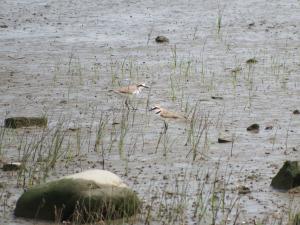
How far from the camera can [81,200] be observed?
823 cm

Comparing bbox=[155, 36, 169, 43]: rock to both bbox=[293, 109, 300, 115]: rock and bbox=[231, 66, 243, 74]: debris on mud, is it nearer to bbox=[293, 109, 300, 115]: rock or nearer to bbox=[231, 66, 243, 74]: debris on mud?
bbox=[231, 66, 243, 74]: debris on mud

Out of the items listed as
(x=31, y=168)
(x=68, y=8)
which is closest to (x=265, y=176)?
(x=31, y=168)

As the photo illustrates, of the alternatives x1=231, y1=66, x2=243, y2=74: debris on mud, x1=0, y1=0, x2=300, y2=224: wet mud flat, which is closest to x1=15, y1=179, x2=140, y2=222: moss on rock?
x1=0, y1=0, x2=300, y2=224: wet mud flat

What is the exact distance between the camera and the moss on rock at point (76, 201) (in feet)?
26.8

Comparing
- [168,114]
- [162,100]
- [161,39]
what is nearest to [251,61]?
[161,39]

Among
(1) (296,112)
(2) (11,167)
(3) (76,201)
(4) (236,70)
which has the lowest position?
(2) (11,167)

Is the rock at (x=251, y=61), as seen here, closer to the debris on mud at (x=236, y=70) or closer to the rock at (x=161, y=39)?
the debris on mud at (x=236, y=70)

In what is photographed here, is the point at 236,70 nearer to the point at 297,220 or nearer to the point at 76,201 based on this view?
the point at 76,201

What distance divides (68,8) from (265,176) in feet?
39.5

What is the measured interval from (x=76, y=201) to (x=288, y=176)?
2.10 m

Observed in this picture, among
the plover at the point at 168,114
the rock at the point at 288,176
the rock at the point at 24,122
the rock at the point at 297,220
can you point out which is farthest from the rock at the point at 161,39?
the rock at the point at 297,220

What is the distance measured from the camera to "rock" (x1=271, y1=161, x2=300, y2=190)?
356 inches

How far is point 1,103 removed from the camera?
13.3 meters

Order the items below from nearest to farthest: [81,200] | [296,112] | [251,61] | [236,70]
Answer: [81,200]
[296,112]
[236,70]
[251,61]
